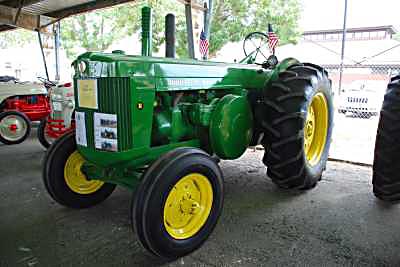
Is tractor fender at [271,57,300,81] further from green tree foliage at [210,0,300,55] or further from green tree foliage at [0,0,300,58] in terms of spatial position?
green tree foliage at [210,0,300,55]

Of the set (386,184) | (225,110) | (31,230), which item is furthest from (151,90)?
(386,184)

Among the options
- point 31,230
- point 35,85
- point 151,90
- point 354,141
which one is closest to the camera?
point 151,90

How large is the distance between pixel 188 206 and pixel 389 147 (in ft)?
5.59

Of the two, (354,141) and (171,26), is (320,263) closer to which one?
(171,26)

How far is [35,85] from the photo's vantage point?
243 inches

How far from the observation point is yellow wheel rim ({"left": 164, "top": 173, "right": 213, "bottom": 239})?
1.94 m

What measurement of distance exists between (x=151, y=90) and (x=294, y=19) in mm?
9490

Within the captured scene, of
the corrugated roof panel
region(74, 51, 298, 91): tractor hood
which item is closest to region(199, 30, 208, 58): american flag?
region(74, 51, 298, 91): tractor hood

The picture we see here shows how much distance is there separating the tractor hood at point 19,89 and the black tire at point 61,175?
4.22 meters

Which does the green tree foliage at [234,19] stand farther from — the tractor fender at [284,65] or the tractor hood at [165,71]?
the tractor hood at [165,71]

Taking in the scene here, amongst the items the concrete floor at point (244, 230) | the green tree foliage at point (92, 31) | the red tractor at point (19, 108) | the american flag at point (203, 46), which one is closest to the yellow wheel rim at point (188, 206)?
the concrete floor at point (244, 230)

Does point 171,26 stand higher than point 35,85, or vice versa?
point 171,26

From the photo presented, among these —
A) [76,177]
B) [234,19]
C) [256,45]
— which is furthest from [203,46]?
[234,19]

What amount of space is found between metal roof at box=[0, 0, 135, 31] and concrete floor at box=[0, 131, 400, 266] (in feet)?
23.1
